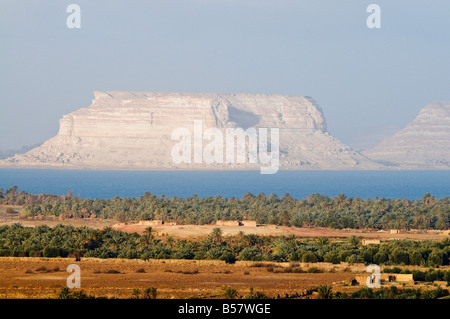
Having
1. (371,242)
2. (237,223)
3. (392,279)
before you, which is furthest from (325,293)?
(237,223)

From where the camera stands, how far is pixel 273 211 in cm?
9019

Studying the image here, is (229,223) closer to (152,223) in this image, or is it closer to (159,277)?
(152,223)

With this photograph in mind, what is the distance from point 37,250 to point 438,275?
1000 inches

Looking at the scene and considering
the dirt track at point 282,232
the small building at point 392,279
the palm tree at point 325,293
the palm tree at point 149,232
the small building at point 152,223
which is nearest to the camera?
the palm tree at point 325,293

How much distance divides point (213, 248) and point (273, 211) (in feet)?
117

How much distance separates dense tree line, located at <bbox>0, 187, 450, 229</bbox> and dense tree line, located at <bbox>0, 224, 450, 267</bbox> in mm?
18913

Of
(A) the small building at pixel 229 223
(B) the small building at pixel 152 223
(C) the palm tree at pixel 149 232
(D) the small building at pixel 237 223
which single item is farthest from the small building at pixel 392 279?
(B) the small building at pixel 152 223

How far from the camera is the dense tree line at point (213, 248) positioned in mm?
50312

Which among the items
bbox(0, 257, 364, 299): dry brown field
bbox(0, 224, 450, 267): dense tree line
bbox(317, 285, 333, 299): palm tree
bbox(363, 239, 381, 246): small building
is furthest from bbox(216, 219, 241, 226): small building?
bbox(317, 285, 333, 299): palm tree

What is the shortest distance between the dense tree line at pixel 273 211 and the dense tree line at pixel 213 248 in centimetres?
1891

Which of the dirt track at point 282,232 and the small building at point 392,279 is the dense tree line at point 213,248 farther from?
the small building at point 392,279
